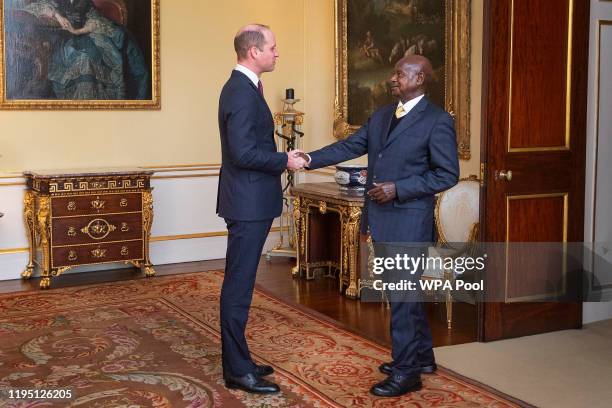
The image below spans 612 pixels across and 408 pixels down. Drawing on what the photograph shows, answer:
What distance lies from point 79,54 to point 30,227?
5.46 ft

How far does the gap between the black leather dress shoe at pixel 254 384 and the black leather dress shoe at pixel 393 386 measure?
1.75ft

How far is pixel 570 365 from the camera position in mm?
4926

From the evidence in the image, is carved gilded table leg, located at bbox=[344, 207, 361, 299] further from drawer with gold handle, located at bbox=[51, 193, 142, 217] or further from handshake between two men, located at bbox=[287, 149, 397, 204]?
handshake between two men, located at bbox=[287, 149, 397, 204]

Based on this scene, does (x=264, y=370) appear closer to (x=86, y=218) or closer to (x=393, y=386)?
(x=393, y=386)

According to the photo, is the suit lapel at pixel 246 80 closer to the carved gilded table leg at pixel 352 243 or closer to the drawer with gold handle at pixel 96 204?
A: the carved gilded table leg at pixel 352 243

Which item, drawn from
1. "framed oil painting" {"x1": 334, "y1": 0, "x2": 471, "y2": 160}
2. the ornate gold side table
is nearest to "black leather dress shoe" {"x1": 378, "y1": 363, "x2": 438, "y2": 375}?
the ornate gold side table

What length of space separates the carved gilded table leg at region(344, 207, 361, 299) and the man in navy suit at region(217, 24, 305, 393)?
88.8 inches

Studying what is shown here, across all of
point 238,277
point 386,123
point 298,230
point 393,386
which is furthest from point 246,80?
point 298,230

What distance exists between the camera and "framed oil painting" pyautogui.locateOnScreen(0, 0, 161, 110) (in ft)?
24.3

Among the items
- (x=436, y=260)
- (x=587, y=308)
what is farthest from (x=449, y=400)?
(x=587, y=308)

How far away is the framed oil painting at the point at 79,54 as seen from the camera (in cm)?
739

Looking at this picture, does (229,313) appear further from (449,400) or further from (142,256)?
(142,256)

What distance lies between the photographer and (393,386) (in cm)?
429

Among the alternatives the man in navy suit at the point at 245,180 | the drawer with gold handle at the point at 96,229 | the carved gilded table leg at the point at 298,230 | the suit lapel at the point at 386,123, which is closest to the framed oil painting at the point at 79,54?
the drawer with gold handle at the point at 96,229
